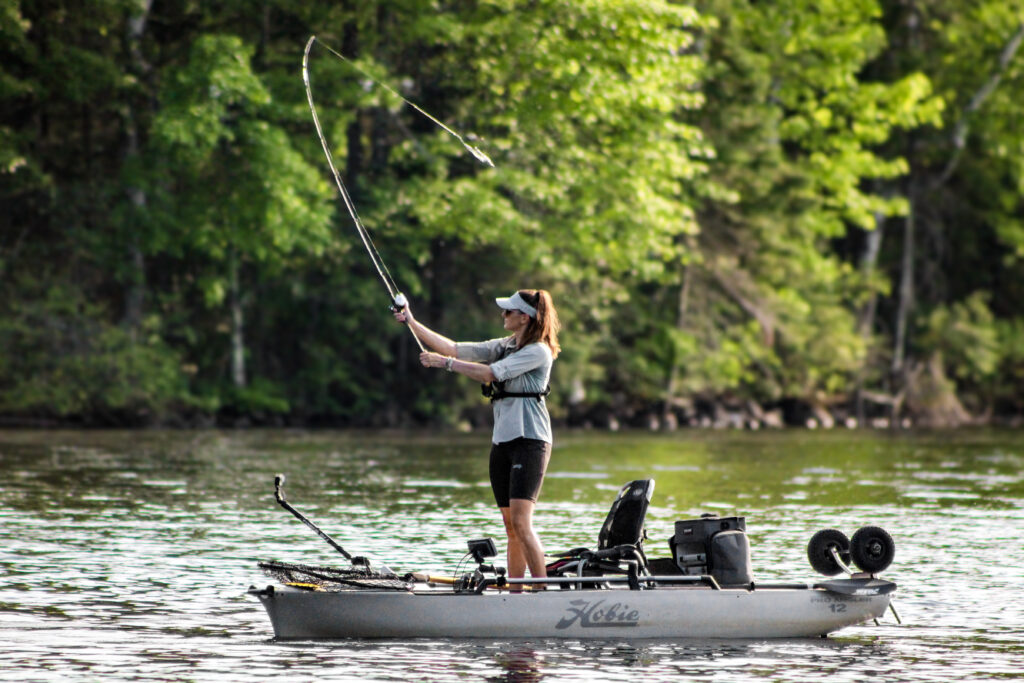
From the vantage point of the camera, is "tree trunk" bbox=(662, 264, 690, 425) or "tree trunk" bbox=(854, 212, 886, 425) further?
"tree trunk" bbox=(854, 212, 886, 425)

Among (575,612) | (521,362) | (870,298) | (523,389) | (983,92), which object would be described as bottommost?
(575,612)

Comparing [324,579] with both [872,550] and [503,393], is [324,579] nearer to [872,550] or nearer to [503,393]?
[503,393]

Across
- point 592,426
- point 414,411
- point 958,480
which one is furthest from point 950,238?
point 958,480

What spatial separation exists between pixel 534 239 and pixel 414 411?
5.63 m

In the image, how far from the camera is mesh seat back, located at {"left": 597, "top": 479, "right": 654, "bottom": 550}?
10367mm

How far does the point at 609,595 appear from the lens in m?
10.3

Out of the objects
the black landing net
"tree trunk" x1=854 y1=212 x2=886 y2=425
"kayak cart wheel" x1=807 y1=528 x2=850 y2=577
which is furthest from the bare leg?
"tree trunk" x1=854 y1=212 x2=886 y2=425

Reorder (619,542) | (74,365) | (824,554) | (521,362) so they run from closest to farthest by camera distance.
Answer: (521,362) → (619,542) → (824,554) → (74,365)

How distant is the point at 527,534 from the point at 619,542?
68cm

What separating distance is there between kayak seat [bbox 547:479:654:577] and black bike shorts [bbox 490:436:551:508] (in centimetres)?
55

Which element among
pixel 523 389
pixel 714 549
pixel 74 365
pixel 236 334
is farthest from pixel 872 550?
pixel 236 334

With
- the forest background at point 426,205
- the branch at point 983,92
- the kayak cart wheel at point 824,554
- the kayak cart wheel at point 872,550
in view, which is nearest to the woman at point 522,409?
the kayak cart wheel at point 824,554

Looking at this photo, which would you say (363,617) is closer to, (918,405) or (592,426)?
(592,426)

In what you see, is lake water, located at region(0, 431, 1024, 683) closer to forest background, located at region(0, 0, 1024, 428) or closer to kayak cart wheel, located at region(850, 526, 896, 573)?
kayak cart wheel, located at region(850, 526, 896, 573)
